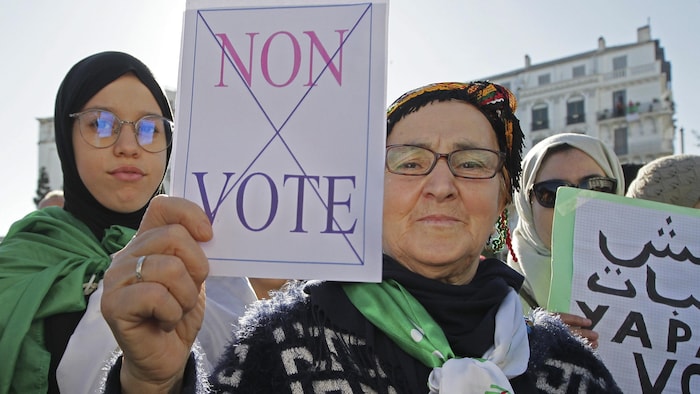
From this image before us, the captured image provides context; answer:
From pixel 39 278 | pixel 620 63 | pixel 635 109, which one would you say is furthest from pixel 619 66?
pixel 39 278

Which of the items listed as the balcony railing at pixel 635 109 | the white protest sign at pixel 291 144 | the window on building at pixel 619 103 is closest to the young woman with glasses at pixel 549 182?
the white protest sign at pixel 291 144

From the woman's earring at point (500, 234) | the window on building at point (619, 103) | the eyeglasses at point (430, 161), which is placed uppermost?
the window on building at point (619, 103)

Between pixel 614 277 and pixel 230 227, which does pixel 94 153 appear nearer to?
pixel 230 227

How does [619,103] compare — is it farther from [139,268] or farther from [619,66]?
[139,268]

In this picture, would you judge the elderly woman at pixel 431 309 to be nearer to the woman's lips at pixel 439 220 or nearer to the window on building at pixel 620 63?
the woman's lips at pixel 439 220

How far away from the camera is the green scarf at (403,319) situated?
169cm

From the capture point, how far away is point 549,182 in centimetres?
303

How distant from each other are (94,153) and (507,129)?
5.00ft

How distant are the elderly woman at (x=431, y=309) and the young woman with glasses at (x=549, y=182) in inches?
40.5

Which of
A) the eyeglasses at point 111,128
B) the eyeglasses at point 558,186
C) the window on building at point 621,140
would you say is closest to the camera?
the eyeglasses at point 111,128

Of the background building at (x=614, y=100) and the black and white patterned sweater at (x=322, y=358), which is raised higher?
the background building at (x=614, y=100)

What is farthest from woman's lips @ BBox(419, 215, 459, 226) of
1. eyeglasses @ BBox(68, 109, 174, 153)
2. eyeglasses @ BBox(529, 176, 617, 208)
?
eyeglasses @ BBox(529, 176, 617, 208)

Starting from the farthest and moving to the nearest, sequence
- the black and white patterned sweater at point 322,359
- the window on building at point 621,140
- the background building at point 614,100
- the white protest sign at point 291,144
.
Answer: the window on building at point 621,140 < the background building at point 614,100 < the black and white patterned sweater at point 322,359 < the white protest sign at point 291,144

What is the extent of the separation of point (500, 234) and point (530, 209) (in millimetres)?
1165
